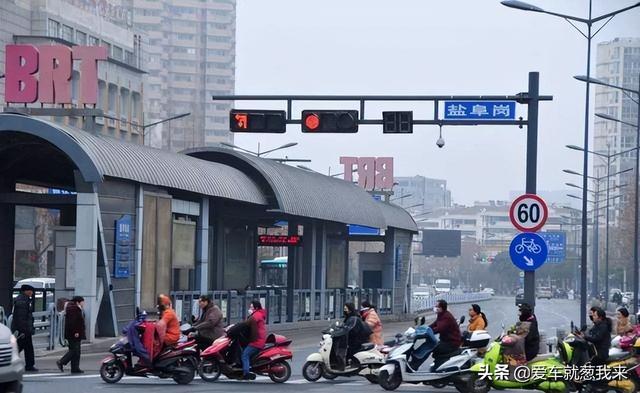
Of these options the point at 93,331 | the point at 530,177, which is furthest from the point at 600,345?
the point at 93,331

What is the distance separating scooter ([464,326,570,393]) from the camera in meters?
23.6

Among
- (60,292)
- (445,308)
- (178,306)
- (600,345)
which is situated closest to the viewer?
(600,345)

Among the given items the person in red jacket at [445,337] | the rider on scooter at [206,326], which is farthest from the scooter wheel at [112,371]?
the person in red jacket at [445,337]

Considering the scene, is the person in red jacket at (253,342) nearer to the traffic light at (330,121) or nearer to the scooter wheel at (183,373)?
the scooter wheel at (183,373)

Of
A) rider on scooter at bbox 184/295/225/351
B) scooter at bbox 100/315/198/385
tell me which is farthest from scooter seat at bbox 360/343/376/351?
scooter at bbox 100/315/198/385

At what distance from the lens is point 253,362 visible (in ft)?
87.9

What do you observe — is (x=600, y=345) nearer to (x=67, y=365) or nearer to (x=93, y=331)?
(x=67, y=365)

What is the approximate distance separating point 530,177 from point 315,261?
26643 mm

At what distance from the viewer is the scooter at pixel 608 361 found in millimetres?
23672

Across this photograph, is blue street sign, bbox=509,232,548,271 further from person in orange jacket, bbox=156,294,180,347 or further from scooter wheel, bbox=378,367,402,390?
person in orange jacket, bbox=156,294,180,347

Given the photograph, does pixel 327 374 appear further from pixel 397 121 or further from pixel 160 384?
pixel 397 121

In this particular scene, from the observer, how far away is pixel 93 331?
35.6 m

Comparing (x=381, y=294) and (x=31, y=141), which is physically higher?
(x=31, y=141)

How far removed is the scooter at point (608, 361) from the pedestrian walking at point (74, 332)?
30.0 feet
